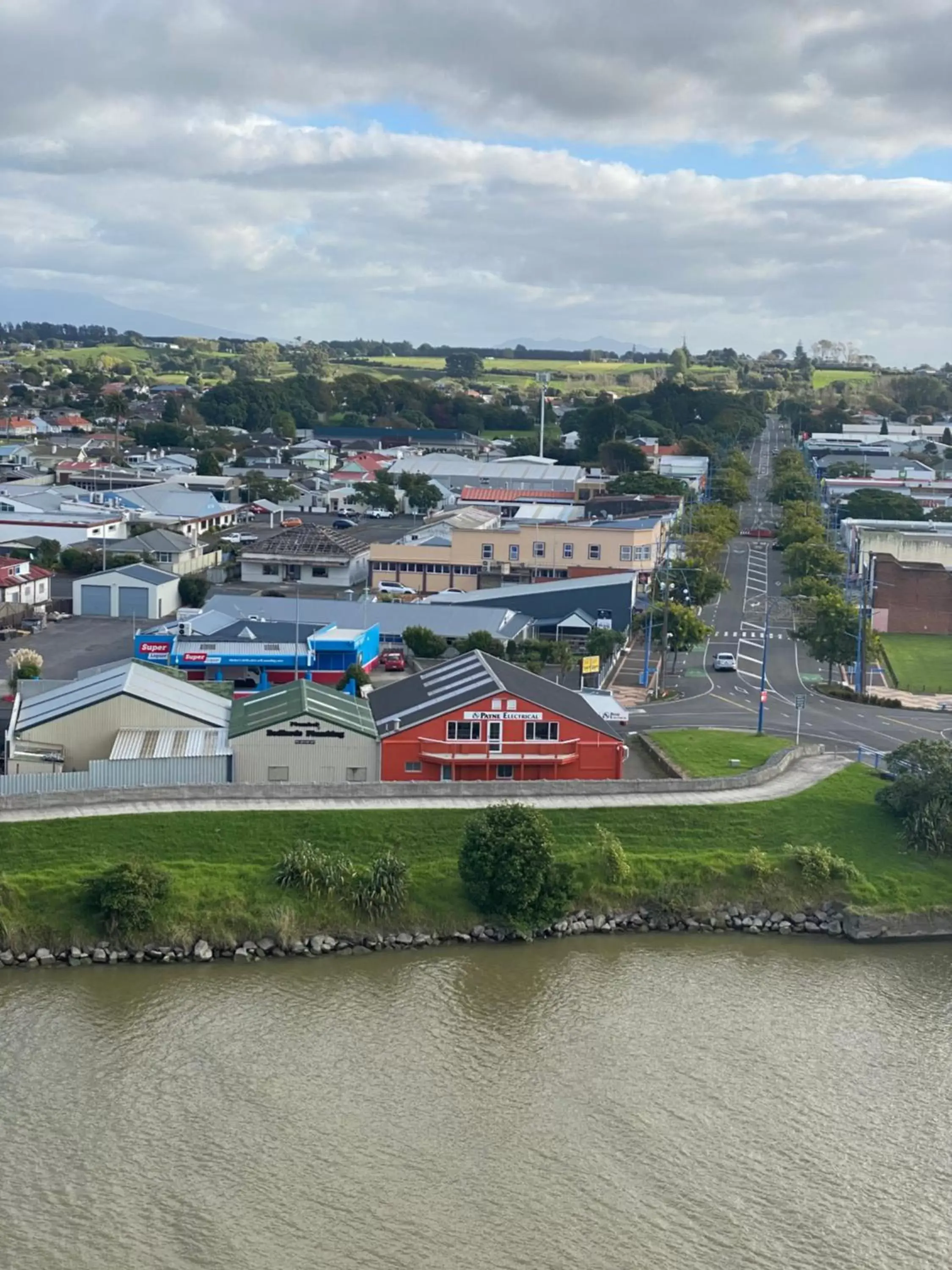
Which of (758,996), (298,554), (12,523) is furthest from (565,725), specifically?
(12,523)

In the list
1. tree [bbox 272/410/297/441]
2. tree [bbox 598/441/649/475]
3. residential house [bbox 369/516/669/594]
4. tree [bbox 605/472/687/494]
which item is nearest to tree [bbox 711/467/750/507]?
tree [bbox 605/472/687/494]

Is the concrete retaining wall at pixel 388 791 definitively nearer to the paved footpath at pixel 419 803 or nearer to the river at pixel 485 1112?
the paved footpath at pixel 419 803

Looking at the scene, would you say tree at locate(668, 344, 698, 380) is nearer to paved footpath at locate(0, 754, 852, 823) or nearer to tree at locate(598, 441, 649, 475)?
tree at locate(598, 441, 649, 475)

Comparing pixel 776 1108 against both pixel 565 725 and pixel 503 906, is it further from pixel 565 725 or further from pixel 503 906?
pixel 565 725

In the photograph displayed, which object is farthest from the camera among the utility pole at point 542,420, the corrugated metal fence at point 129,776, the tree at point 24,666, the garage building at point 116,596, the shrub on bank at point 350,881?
the utility pole at point 542,420

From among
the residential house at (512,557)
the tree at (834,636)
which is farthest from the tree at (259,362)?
the tree at (834,636)

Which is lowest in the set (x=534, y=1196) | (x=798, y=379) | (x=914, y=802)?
(x=534, y=1196)
